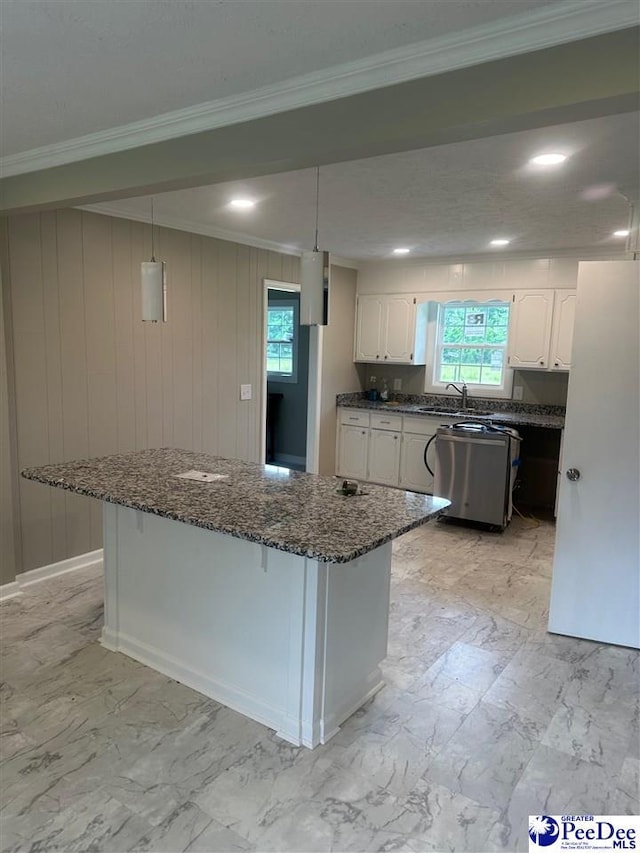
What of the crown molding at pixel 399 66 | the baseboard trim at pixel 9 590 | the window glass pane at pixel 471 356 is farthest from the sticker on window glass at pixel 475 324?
the baseboard trim at pixel 9 590

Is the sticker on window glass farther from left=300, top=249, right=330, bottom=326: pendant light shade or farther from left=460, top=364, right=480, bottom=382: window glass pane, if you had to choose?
left=300, top=249, right=330, bottom=326: pendant light shade

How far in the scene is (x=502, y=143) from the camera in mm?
2385

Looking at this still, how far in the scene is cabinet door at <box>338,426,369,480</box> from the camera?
6066mm

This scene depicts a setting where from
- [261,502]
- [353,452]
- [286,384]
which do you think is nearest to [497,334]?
[353,452]

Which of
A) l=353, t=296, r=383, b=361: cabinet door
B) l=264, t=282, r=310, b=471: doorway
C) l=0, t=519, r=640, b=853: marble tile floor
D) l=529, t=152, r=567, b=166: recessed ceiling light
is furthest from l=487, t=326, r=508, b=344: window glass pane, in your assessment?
l=0, t=519, r=640, b=853: marble tile floor

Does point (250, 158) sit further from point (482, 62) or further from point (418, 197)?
point (418, 197)

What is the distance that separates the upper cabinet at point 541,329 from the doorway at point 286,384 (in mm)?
2572

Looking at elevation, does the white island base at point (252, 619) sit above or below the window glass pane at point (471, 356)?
below

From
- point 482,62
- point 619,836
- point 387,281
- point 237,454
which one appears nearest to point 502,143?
point 482,62

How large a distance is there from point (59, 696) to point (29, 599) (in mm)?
1107

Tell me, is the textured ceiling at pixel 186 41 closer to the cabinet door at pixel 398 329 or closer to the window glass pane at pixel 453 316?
the cabinet door at pixel 398 329

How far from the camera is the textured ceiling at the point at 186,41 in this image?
1473 millimetres

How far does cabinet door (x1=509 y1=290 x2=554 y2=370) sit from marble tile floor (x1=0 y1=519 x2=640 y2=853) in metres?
2.79

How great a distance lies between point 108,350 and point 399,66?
2.78m
